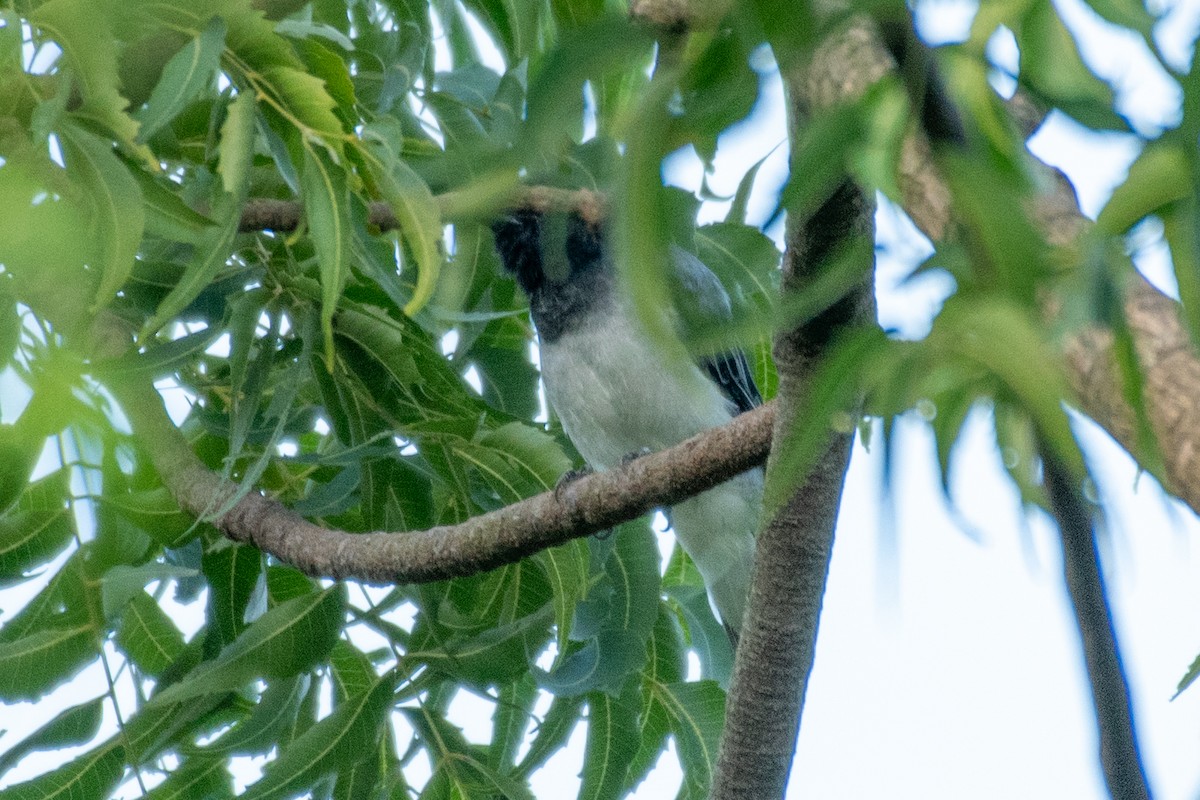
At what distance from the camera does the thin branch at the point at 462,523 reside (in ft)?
5.63

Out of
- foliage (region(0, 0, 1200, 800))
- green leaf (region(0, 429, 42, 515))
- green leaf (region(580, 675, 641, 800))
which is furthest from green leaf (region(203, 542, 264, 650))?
green leaf (region(580, 675, 641, 800))

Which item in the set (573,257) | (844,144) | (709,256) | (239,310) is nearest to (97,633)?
(239,310)

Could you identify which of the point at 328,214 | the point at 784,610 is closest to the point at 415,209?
the point at 328,214

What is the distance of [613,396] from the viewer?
3166 millimetres

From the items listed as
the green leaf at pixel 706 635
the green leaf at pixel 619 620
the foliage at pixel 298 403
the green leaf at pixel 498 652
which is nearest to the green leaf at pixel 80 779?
the foliage at pixel 298 403

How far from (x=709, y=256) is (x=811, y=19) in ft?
4.65

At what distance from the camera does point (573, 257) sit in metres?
3.24

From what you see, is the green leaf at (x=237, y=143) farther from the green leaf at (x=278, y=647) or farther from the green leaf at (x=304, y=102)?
the green leaf at (x=278, y=647)

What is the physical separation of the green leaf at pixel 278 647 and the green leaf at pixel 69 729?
210mm

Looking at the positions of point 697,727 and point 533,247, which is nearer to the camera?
point 697,727

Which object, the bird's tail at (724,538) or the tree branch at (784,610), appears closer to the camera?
the tree branch at (784,610)

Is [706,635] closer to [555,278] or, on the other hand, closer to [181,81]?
[555,278]

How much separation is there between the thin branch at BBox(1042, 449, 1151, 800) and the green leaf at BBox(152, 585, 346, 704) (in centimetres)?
168

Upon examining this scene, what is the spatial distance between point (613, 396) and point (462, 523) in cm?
120
